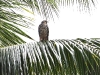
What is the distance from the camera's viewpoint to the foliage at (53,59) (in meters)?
2.61

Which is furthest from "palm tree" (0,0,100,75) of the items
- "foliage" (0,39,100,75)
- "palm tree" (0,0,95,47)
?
"palm tree" (0,0,95,47)

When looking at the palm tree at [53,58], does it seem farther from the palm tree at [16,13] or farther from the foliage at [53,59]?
the palm tree at [16,13]

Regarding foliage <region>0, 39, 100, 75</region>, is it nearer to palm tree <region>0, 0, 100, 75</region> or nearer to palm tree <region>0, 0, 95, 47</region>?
palm tree <region>0, 0, 100, 75</region>

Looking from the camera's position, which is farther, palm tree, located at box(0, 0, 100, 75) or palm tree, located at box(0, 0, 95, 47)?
palm tree, located at box(0, 0, 95, 47)

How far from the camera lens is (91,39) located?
3008 millimetres

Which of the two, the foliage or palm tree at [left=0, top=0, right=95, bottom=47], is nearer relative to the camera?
the foliage

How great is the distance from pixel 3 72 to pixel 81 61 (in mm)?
654

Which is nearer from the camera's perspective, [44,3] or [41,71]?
[41,71]

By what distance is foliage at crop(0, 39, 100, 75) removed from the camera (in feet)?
8.57

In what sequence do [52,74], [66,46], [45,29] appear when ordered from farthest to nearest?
[45,29]
[66,46]
[52,74]

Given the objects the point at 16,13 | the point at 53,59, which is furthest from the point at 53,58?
the point at 16,13

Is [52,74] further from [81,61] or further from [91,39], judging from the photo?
[91,39]

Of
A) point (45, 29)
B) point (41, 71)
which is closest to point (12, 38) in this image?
point (41, 71)

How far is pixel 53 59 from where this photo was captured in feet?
8.84
